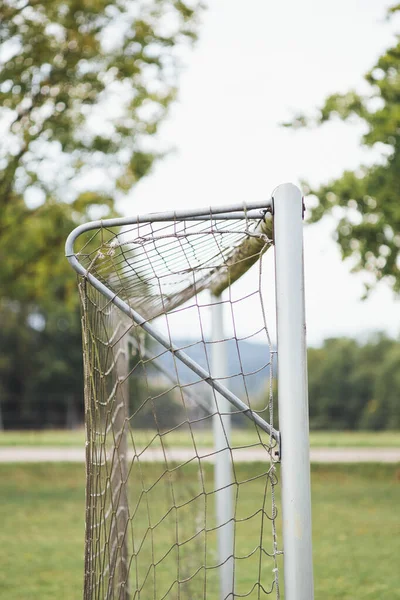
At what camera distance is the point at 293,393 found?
7.16ft

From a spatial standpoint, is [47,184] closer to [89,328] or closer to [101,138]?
[101,138]

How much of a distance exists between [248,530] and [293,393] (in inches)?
243

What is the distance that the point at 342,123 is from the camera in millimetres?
11016

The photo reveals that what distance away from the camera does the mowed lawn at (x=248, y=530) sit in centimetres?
546

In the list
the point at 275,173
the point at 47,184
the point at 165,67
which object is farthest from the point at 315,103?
the point at 47,184

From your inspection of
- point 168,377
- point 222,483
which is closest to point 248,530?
point 168,377

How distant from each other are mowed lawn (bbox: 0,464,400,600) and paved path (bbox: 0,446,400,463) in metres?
1.04

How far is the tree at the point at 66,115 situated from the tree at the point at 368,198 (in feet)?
9.41

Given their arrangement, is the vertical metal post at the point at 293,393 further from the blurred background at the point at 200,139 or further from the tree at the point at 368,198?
the tree at the point at 368,198

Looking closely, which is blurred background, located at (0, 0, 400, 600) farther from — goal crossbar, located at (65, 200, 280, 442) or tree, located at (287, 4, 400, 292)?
goal crossbar, located at (65, 200, 280, 442)

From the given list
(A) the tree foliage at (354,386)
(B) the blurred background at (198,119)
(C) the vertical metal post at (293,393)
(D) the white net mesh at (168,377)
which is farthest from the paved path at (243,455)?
(C) the vertical metal post at (293,393)

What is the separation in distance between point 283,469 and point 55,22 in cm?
1001

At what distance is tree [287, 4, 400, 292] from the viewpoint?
9.40m

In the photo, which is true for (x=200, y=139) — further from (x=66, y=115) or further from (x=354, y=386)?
(x=354, y=386)
